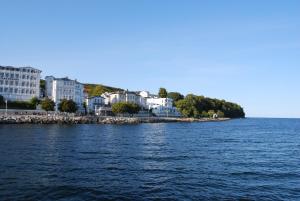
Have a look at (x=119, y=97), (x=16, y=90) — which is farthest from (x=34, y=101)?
(x=119, y=97)

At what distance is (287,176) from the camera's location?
1256 inches

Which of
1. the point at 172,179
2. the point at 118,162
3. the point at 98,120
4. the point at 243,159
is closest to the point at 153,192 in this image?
the point at 172,179

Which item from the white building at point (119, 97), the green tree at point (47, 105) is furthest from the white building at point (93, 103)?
the green tree at point (47, 105)

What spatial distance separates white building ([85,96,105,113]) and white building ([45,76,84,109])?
21.0ft

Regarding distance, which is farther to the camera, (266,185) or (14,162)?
(14,162)

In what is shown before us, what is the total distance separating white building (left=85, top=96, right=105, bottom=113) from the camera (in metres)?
177

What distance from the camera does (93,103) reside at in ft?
589

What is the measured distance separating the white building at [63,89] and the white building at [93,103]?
252 inches

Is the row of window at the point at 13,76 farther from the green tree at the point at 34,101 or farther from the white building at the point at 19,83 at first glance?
the green tree at the point at 34,101

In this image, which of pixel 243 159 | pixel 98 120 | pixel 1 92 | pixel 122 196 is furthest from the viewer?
pixel 1 92

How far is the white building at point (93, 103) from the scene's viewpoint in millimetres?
177000

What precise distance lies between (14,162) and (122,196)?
16137mm

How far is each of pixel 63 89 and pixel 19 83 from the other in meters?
18.5

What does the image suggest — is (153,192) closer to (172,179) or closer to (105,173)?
(172,179)
